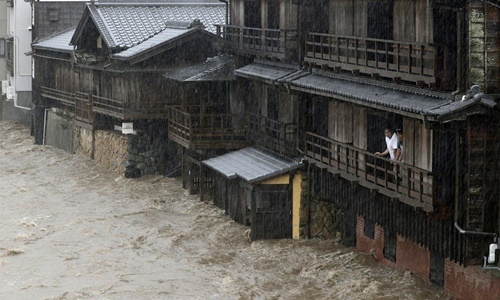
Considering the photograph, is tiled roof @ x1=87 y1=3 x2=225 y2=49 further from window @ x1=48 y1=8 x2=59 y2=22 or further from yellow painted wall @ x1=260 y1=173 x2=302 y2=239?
yellow painted wall @ x1=260 y1=173 x2=302 y2=239

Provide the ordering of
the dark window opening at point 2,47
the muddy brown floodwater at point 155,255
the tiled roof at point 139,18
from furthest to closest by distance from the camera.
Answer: the dark window opening at point 2,47 → the tiled roof at point 139,18 → the muddy brown floodwater at point 155,255

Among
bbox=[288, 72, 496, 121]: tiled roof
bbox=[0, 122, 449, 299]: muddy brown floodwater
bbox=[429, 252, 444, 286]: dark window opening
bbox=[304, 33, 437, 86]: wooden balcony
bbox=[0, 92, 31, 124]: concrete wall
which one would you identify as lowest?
bbox=[0, 122, 449, 299]: muddy brown floodwater

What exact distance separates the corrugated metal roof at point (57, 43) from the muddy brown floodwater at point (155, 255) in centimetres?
1054

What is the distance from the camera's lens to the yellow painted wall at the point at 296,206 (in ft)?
99.7

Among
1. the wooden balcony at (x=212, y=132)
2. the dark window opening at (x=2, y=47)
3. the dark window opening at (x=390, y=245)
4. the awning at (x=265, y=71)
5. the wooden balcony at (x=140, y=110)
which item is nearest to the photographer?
the dark window opening at (x=390, y=245)

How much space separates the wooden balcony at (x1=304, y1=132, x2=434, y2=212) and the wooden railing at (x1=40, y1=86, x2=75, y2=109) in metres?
22.6

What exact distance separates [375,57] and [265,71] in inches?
323

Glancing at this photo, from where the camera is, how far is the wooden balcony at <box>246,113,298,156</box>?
102ft

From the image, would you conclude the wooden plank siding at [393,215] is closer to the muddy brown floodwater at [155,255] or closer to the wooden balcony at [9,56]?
the muddy brown floodwater at [155,255]

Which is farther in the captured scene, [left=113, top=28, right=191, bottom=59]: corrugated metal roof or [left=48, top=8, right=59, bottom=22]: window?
[left=48, top=8, right=59, bottom=22]: window

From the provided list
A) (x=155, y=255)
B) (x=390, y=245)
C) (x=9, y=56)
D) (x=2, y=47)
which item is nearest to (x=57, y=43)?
(x=9, y=56)

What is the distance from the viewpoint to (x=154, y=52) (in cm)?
4016

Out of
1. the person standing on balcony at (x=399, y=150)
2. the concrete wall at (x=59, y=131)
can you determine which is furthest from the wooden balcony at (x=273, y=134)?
the concrete wall at (x=59, y=131)

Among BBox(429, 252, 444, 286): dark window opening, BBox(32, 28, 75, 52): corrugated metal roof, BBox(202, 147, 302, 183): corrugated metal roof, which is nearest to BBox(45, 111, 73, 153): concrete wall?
BBox(32, 28, 75, 52): corrugated metal roof
